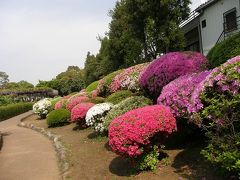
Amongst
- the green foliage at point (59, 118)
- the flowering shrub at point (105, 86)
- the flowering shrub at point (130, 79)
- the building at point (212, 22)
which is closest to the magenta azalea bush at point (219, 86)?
the flowering shrub at point (130, 79)

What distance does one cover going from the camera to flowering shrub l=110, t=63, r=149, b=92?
586 inches

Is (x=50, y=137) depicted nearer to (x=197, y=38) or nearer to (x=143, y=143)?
(x=143, y=143)

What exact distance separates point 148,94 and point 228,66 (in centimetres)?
494

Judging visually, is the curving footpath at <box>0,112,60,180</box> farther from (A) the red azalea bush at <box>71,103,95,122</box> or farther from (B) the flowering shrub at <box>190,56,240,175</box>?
(B) the flowering shrub at <box>190,56,240,175</box>

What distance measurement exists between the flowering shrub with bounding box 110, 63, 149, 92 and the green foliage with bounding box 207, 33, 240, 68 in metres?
5.08

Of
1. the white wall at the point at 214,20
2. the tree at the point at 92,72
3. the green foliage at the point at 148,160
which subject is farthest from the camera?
the tree at the point at 92,72

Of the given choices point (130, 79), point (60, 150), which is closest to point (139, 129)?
point (60, 150)

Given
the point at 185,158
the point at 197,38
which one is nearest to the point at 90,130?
the point at 185,158

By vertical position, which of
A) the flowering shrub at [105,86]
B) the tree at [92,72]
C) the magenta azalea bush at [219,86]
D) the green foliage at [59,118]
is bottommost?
the green foliage at [59,118]

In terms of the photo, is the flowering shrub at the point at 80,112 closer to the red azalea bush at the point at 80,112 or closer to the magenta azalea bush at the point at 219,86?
the red azalea bush at the point at 80,112

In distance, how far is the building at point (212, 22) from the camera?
71.4ft

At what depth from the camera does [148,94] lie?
11.3m

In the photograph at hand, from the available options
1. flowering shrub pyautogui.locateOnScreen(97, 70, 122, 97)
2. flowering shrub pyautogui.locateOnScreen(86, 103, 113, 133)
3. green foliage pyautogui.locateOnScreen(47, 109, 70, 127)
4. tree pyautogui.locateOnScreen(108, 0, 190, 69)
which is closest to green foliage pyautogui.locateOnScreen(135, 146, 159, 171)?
flowering shrub pyautogui.locateOnScreen(86, 103, 113, 133)

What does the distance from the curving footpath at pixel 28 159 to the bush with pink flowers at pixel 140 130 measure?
222cm
